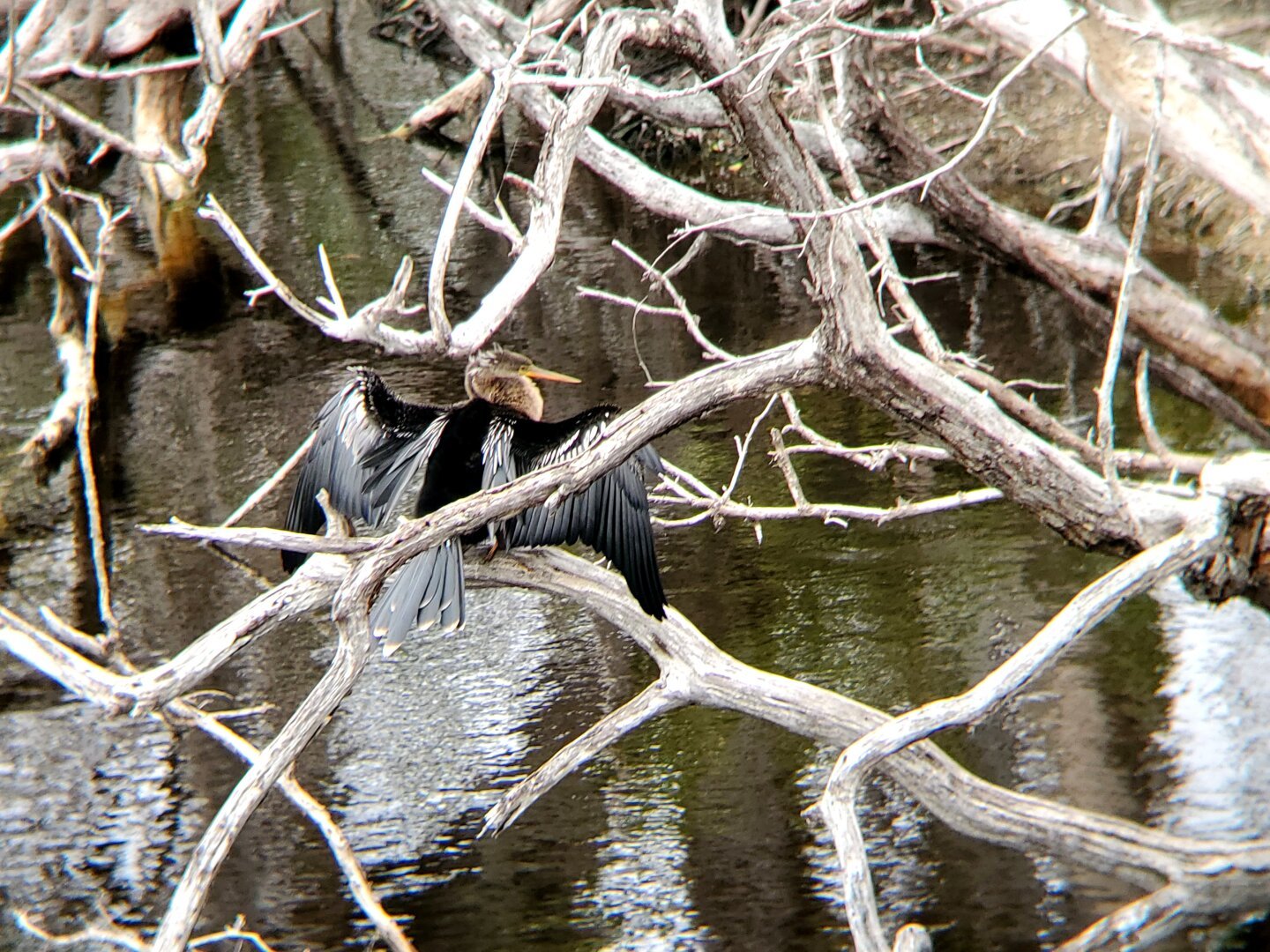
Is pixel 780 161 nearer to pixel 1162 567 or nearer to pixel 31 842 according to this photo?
pixel 1162 567

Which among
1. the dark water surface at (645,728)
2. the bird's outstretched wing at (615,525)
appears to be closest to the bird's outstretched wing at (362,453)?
the bird's outstretched wing at (615,525)

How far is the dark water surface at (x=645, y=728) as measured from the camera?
3.76 metres

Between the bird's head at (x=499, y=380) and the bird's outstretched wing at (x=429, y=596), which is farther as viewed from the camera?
the bird's head at (x=499, y=380)

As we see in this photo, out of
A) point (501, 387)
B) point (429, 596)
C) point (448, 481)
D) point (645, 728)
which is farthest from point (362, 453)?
point (645, 728)

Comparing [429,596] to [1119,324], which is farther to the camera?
[429,596]

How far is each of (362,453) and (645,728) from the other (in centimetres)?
136

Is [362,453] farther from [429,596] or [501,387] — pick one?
[501,387]

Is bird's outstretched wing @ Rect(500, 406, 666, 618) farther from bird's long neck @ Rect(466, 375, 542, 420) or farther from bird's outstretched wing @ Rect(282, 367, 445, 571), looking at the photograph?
bird's long neck @ Rect(466, 375, 542, 420)

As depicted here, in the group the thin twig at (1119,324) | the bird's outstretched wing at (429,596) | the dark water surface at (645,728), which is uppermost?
the thin twig at (1119,324)

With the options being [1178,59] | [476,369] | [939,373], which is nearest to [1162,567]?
[939,373]

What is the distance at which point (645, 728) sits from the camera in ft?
14.8

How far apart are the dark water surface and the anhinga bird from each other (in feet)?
2.93

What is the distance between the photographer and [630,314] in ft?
25.7

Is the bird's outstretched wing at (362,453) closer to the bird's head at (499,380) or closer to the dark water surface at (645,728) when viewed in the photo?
the bird's head at (499,380)
